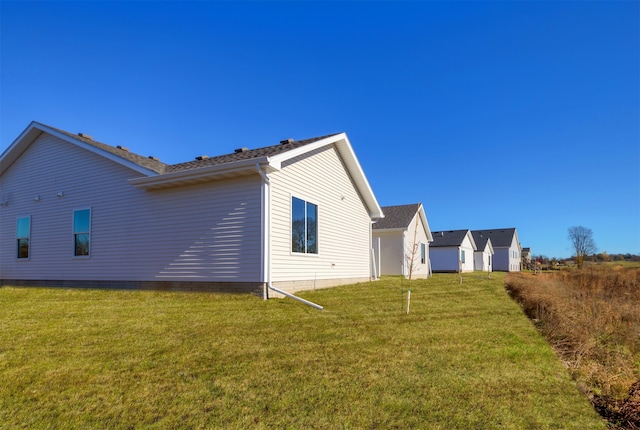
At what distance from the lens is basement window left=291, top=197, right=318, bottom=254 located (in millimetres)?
10805

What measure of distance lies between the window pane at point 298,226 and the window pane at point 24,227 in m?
10.3

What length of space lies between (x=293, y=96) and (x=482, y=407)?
45.5ft

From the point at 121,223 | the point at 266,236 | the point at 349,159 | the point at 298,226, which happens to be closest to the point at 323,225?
the point at 298,226

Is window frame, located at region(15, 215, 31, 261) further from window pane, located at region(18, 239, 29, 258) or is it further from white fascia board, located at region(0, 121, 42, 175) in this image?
white fascia board, located at region(0, 121, 42, 175)

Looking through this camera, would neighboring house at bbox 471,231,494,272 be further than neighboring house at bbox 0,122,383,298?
Yes

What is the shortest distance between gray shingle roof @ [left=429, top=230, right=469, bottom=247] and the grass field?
29.6 meters

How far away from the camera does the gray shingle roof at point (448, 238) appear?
36.0 m

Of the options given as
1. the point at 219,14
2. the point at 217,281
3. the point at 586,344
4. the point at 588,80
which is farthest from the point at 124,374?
the point at 588,80

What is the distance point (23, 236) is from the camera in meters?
13.7

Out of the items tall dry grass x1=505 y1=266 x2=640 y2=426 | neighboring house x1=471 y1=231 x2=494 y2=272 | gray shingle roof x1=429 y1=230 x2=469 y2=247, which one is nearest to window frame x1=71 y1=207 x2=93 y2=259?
tall dry grass x1=505 y1=266 x2=640 y2=426

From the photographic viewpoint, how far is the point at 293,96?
601 inches

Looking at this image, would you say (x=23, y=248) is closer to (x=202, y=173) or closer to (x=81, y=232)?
(x=81, y=232)

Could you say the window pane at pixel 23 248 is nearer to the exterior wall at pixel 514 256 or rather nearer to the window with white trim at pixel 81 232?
the window with white trim at pixel 81 232

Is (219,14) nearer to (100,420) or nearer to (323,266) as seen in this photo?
(323,266)
